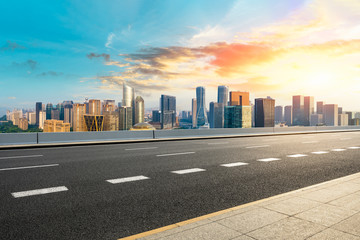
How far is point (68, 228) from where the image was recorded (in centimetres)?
435

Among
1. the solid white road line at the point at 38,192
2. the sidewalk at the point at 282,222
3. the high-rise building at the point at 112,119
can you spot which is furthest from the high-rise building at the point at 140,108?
the sidewalk at the point at 282,222

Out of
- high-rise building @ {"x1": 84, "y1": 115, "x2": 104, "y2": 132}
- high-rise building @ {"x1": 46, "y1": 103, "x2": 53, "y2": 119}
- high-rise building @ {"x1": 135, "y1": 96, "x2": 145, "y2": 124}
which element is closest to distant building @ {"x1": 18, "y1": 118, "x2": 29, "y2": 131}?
high-rise building @ {"x1": 46, "y1": 103, "x2": 53, "y2": 119}

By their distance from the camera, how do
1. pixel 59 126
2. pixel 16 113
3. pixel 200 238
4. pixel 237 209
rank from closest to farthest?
pixel 200 238, pixel 237 209, pixel 59 126, pixel 16 113

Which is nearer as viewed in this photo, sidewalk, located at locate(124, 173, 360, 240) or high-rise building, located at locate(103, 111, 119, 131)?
sidewalk, located at locate(124, 173, 360, 240)

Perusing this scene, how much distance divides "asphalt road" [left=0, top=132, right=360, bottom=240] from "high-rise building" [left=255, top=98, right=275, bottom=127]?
108725mm

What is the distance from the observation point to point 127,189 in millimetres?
6727

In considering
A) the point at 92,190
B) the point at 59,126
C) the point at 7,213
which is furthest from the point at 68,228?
the point at 59,126

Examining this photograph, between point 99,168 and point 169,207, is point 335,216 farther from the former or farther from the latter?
point 99,168

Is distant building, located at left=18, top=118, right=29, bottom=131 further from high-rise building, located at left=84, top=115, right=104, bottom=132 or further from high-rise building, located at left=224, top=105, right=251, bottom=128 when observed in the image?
high-rise building, located at left=224, top=105, right=251, bottom=128

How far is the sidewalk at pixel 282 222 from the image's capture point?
12.2 feet

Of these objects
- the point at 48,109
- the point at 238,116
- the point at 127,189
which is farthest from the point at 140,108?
the point at 127,189

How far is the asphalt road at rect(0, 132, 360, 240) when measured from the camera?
4.51 m

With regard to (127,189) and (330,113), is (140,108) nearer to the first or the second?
(330,113)

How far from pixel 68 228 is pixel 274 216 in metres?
3.12
